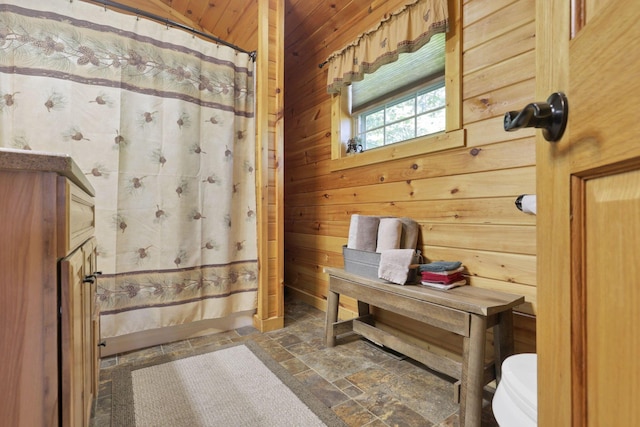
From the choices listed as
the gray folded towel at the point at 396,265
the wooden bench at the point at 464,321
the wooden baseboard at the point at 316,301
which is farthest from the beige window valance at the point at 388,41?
the wooden baseboard at the point at 316,301

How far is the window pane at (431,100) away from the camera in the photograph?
1.95 m

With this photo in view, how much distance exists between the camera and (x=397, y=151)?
6.68 ft

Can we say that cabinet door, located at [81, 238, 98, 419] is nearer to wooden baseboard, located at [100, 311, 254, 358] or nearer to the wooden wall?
wooden baseboard, located at [100, 311, 254, 358]

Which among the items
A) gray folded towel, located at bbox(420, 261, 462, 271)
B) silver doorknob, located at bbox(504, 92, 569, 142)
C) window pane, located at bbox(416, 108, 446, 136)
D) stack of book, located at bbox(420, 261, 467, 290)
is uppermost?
window pane, located at bbox(416, 108, 446, 136)

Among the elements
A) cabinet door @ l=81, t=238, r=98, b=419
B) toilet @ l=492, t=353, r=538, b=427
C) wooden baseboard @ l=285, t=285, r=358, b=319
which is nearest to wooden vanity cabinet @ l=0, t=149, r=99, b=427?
cabinet door @ l=81, t=238, r=98, b=419

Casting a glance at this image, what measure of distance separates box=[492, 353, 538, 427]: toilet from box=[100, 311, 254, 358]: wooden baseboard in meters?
1.92

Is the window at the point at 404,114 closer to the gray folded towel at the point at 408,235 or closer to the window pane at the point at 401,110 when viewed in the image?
the window pane at the point at 401,110

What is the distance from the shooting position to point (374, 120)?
8.09 feet

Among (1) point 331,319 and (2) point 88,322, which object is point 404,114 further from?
(2) point 88,322

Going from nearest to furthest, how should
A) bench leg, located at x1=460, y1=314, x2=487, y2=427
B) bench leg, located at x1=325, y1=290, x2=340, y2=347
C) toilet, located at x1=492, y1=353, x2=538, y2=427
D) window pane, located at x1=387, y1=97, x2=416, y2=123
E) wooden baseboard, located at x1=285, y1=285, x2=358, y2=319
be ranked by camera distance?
toilet, located at x1=492, y1=353, x2=538, y2=427 < bench leg, located at x1=460, y1=314, x2=487, y2=427 < bench leg, located at x1=325, y1=290, x2=340, y2=347 < window pane, located at x1=387, y1=97, x2=416, y2=123 < wooden baseboard, located at x1=285, y1=285, x2=358, y2=319

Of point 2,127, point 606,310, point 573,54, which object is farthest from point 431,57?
point 2,127

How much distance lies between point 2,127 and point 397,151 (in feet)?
7.37

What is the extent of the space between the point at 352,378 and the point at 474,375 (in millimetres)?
664

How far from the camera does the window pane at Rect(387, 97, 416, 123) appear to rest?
2160 mm
